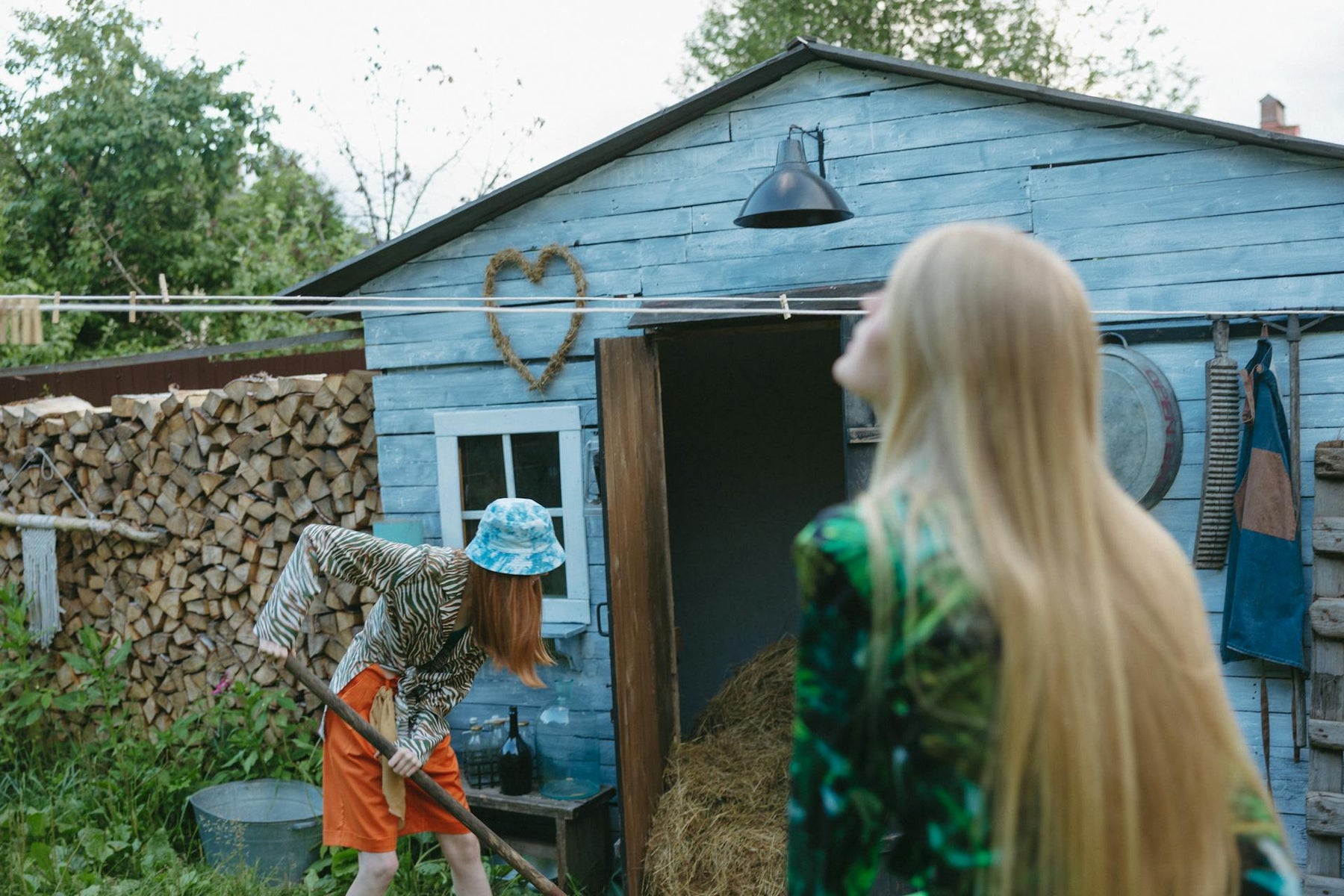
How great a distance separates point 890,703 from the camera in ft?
3.66

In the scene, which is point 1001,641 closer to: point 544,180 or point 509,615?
point 509,615

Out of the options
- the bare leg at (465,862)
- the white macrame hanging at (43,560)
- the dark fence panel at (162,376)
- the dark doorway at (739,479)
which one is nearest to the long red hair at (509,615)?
the bare leg at (465,862)

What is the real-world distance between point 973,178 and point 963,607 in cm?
350

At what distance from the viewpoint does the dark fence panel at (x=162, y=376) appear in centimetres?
809

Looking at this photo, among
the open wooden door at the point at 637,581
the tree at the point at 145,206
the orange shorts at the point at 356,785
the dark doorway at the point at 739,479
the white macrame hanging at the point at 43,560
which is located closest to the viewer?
the orange shorts at the point at 356,785

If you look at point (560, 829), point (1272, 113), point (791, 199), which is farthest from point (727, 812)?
point (1272, 113)

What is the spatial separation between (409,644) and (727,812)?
1.82m

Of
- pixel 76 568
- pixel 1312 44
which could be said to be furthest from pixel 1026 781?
pixel 1312 44

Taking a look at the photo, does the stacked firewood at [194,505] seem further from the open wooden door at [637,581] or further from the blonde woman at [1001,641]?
the blonde woman at [1001,641]

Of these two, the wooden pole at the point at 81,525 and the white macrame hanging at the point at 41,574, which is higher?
the wooden pole at the point at 81,525

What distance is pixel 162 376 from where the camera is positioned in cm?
920

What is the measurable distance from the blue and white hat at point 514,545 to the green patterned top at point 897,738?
2203mm

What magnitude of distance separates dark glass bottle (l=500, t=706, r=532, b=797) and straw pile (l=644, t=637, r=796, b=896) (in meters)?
0.57

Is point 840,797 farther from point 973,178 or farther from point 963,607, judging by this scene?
point 973,178
